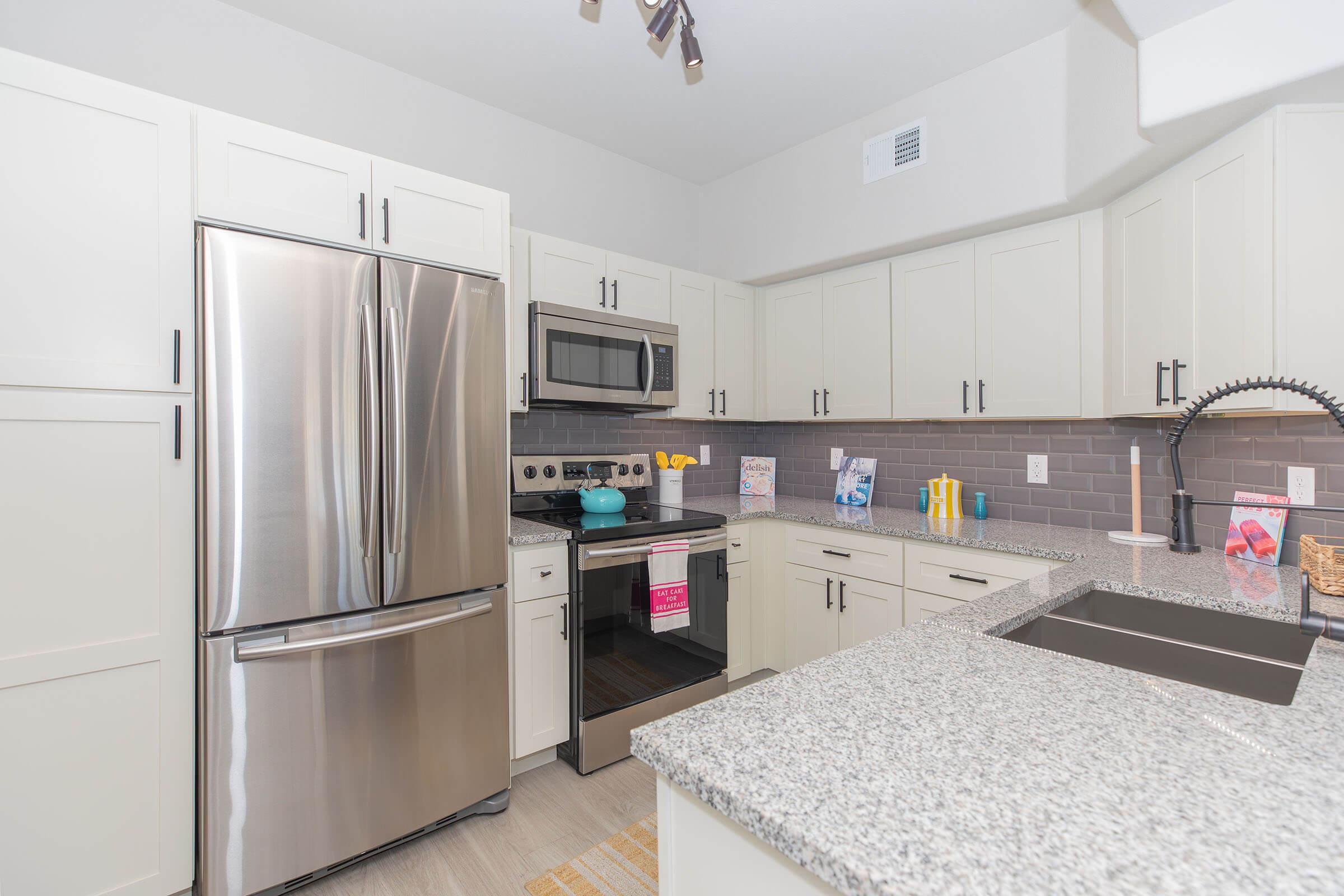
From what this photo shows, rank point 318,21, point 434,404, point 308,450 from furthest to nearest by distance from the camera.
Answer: point 318,21
point 434,404
point 308,450

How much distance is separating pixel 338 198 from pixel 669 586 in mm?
1807

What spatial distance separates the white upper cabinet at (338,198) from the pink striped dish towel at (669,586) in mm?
1276

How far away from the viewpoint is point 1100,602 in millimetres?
1596

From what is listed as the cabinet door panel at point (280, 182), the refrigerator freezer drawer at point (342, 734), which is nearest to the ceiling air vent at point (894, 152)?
the cabinet door panel at point (280, 182)

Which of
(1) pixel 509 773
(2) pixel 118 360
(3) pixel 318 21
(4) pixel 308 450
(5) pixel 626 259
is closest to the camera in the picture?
(2) pixel 118 360

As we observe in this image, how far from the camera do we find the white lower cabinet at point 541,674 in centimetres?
226

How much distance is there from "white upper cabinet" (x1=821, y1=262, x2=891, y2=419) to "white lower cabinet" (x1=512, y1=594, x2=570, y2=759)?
1816mm

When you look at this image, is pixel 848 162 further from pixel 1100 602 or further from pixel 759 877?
pixel 759 877

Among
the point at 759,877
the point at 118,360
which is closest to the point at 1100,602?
the point at 759,877

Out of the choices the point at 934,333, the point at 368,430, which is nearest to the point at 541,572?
the point at 368,430

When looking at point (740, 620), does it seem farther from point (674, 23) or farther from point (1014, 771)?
point (674, 23)

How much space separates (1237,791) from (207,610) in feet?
6.71

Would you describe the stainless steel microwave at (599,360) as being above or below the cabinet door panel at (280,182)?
below

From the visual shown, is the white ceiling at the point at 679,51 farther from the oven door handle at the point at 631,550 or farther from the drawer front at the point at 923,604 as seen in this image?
the drawer front at the point at 923,604
